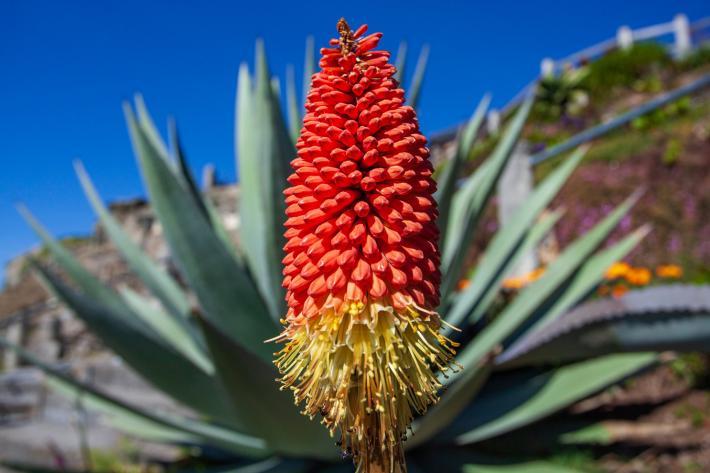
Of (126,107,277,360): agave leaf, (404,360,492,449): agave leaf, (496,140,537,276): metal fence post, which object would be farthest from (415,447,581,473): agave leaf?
(496,140,537,276): metal fence post

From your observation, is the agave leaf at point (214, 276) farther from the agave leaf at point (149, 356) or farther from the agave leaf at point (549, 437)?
the agave leaf at point (549, 437)

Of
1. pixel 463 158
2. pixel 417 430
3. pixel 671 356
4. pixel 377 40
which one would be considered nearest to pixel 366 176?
pixel 377 40

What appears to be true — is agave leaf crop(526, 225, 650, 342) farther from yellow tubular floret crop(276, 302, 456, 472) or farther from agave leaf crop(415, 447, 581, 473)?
yellow tubular floret crop(276, 302, 456, 472)

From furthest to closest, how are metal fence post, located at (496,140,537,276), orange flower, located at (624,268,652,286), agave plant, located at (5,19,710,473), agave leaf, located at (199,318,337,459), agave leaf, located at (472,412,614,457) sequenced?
metal fence post, located at (496,140,537,276) → orange flower, located at (624,268,652,286) → agave leaf, located at (472,412,614,457) → agave plant, located at (5,19,710,473) → agave leaf, located at (199,318,337,459)

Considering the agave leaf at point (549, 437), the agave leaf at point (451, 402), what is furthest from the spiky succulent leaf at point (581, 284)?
the agave leaf at point (451, 402)

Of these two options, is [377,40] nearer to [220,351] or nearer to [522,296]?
[220,351]
